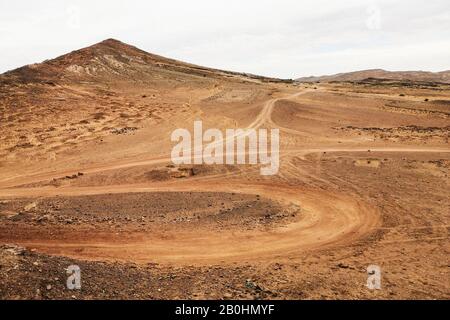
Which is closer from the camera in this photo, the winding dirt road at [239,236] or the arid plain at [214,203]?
the arid plain at [214,203]

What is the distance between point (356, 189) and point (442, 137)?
14.7 m

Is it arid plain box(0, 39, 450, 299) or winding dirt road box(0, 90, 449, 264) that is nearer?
arid plain box(0, 39, 450, 299)

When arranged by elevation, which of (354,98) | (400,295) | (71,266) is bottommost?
(400,295)

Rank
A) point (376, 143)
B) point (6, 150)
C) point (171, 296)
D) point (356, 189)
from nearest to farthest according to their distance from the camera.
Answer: point (171, 296)
point (356, 189)
point (6, 150)
point (376, 143)

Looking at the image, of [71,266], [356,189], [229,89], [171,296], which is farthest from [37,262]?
[229,89]

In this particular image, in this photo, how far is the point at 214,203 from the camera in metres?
17.6

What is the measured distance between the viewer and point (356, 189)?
19.3 meters

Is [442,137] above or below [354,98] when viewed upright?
below

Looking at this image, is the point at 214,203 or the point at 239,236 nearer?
the point at 239,236

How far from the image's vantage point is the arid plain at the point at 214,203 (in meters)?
10.7

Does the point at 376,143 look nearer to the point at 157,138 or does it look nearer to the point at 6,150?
the point at 157,138

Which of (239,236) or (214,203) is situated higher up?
(214,203)

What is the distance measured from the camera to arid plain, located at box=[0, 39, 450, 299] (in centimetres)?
1070
